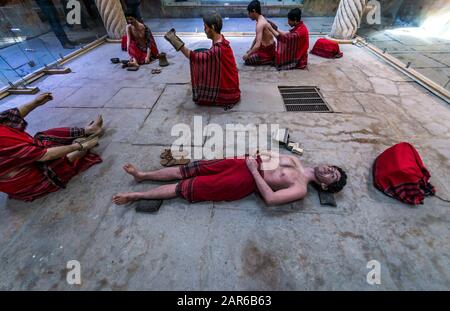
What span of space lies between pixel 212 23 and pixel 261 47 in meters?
2.17

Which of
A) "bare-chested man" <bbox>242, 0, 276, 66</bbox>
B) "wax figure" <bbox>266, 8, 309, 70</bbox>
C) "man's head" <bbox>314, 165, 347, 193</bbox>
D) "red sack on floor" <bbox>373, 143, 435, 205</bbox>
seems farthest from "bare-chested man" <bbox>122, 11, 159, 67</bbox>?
"red sack on floor" <bbox>373, 143, 435, 205</bbox>

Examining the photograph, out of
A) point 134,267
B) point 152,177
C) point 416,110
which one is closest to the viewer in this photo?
point 134,267

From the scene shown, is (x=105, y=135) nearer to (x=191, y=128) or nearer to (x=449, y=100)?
(x=191, y=128)

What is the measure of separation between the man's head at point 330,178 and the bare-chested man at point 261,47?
344 centimetres

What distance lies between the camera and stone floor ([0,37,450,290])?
1.59 meters

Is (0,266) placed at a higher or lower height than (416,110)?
lower

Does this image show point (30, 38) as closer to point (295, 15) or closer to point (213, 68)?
point (213, 68)

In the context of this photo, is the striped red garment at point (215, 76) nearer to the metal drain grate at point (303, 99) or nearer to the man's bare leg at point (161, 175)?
the metal drain grate at point (303, 99)

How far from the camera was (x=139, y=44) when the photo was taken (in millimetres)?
5004

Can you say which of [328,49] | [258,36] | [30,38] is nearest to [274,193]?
[258,36]

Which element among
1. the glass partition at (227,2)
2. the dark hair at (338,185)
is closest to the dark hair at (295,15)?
the dark hair at (338,185)
